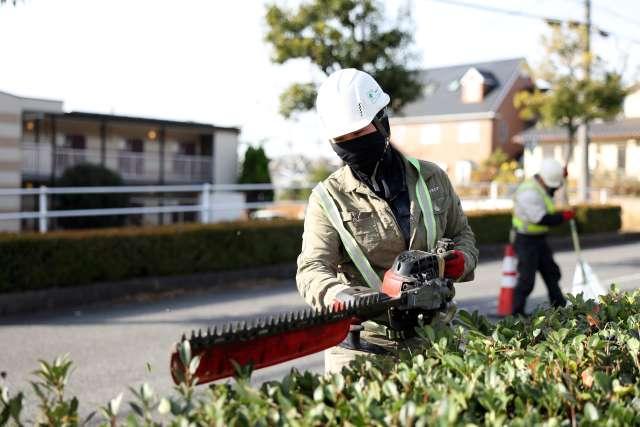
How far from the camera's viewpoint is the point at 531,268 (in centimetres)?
791

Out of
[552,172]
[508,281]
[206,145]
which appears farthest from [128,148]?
[552,172]

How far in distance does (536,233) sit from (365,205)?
5487mm

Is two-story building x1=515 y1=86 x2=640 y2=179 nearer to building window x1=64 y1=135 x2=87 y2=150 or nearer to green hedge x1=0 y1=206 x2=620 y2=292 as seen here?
building window x1=64 y1=135 x2=87 y2=150

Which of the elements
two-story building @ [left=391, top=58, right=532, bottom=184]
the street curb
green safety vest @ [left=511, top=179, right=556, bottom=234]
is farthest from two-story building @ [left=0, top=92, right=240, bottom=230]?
two-story building @ [left=391, top=58, right=532, bottom=184]

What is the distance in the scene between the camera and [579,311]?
3.25 meters

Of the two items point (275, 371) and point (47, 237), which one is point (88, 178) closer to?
point (47, 237)

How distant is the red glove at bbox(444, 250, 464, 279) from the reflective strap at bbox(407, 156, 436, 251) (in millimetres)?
116

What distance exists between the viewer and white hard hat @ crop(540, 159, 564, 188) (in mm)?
7836

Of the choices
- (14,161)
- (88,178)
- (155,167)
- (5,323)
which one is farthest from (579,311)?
(155,167)

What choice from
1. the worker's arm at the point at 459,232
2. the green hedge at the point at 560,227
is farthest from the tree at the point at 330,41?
the worker's arm at the point at 459,232

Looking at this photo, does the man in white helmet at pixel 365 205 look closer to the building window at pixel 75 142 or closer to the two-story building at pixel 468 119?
the building window at pixel 75 142

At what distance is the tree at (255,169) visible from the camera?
29.8 m

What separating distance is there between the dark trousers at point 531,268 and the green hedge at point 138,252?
16.7ft

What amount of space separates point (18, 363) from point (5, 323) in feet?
6.35
